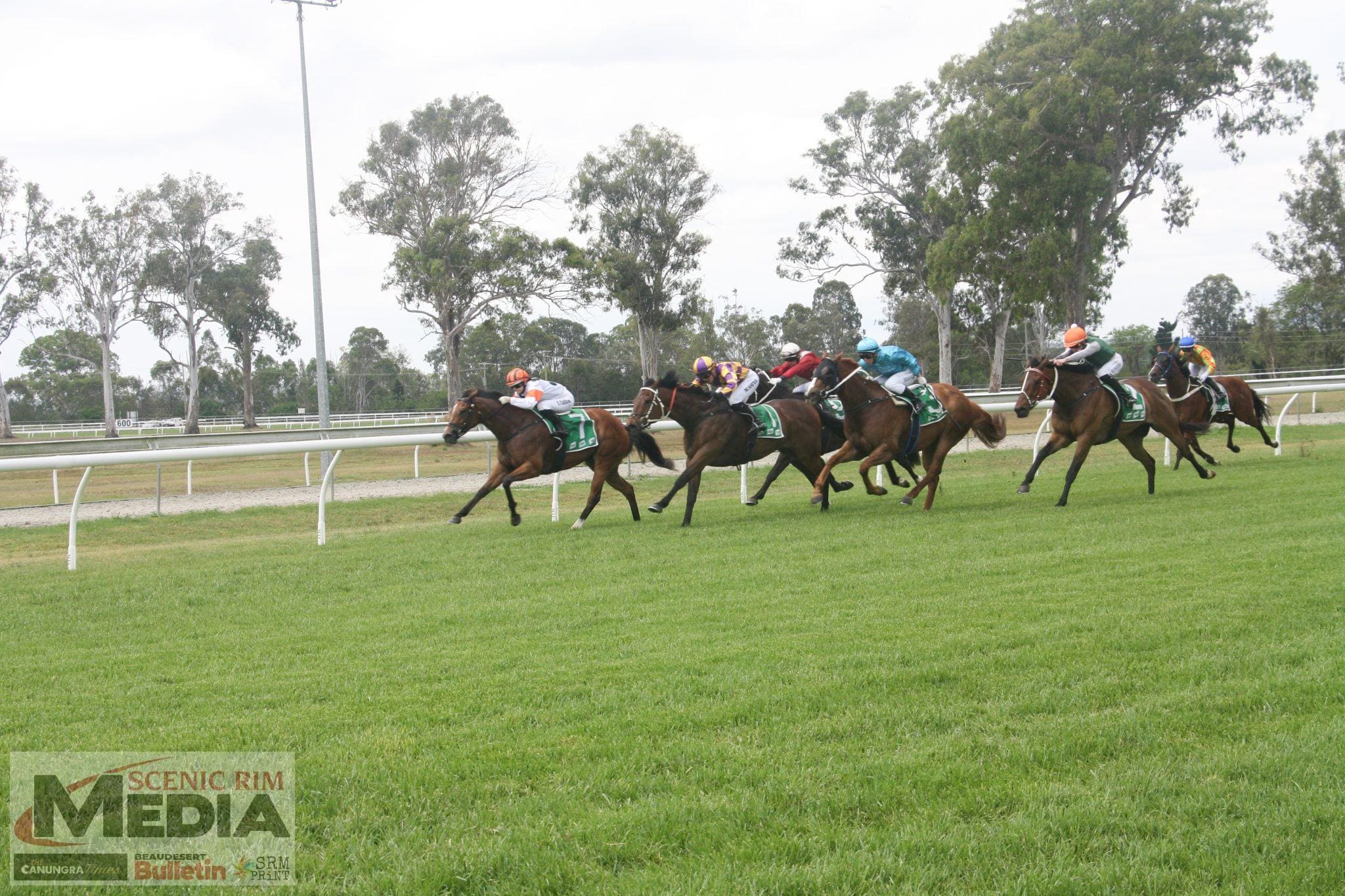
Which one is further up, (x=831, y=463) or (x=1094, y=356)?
(x=1094, y=356)

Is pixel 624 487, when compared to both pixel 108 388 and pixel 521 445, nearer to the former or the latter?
pixel 521 445

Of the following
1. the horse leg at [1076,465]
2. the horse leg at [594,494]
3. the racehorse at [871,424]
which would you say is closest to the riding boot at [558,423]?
the horse leg at [594,494]

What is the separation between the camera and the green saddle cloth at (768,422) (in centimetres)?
1221

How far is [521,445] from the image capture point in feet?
38.7

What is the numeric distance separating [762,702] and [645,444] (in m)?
8.07

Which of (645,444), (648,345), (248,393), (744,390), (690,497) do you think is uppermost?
(648,345)

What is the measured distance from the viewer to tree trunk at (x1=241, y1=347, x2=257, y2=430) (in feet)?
160

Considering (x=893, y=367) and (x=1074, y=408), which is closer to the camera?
(x=1074, y=408)

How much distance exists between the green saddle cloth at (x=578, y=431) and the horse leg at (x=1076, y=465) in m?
5.06

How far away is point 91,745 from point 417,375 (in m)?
72.3

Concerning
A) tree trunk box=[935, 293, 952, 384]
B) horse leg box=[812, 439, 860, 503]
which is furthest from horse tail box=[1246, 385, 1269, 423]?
tree trunk box=[935, 293, 952, 384]

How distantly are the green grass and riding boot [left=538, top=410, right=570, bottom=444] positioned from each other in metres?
2.92

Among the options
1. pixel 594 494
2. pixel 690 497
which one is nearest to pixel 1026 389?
pixel 690 497

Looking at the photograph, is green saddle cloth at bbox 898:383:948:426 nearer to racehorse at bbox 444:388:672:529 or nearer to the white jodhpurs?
the white jodhpurs
